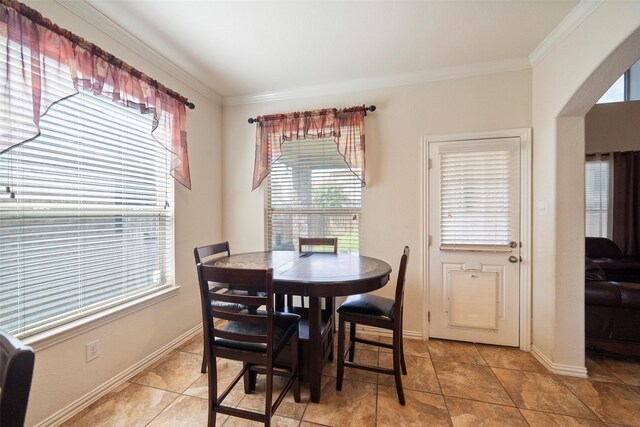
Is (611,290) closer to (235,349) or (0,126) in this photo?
(235,349)

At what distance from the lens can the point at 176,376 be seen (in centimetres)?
203

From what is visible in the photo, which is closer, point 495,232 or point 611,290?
point 611,290

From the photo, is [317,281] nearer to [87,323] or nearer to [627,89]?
[87,323]

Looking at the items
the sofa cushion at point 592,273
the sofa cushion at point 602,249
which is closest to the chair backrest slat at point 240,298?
the sofa cushion at point 592,273

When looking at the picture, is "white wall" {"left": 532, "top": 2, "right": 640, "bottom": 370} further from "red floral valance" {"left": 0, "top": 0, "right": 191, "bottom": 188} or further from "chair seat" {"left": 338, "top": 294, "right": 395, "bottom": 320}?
"red floral valance" {"left": 0, "top": 0, "right": 191, "bottom": 188}

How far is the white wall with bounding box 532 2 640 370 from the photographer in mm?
1823

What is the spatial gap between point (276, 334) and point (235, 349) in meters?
0.24

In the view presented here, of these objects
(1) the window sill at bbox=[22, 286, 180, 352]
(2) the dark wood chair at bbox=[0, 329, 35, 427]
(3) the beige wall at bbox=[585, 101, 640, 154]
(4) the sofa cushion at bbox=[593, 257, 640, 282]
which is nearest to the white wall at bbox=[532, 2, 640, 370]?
(4) the sofa cushion at bbox=[593, 257, 640, 282]

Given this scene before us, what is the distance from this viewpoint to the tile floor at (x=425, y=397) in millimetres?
1597

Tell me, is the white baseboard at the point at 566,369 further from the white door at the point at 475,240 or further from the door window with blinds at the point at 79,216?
the door window with blinds at the point at 79,216

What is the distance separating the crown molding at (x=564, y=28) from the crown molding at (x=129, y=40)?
3.18 meters

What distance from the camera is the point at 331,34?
2.05m

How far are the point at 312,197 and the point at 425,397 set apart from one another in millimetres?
2037

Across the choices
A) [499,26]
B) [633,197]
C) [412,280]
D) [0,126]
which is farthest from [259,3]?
[633,197]
